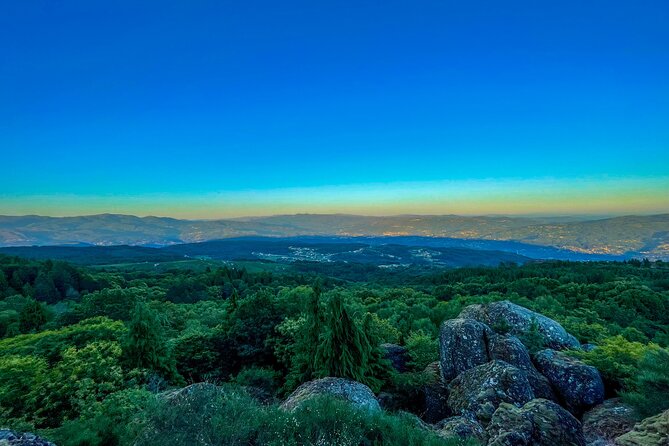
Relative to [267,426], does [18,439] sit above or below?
above

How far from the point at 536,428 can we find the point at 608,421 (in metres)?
6.28

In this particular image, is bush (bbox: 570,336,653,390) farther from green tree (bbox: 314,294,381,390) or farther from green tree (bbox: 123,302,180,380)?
green tree (bbox: 123,302,180,380)

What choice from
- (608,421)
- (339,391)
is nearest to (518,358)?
(608,421)

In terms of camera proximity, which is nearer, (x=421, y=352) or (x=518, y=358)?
(x=518, y=358)

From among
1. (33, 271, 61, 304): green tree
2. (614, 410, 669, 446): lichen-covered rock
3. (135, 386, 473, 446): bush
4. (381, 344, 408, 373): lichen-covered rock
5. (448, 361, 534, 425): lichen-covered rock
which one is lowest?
(33, 271, 61, 304): green tree

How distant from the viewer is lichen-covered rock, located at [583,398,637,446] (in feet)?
39.8

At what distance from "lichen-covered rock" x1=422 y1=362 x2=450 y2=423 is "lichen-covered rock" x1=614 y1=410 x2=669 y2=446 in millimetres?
7047

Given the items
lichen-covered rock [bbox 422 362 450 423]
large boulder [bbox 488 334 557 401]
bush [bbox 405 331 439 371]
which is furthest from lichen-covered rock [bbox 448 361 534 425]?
bush [bbox 405 331 439 371]

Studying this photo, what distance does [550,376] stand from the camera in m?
15.8

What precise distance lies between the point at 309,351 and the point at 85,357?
11222mm

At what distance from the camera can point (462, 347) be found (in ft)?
55.9

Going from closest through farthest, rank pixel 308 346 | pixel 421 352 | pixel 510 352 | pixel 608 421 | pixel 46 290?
pixel 608 421, pixel 510 352, pixel 308 346, pixel 421 352, pixel 46 290

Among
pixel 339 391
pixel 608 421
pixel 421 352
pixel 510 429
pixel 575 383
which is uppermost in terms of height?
pixel 510 429

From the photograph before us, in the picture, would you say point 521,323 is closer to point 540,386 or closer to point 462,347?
point 540,386
